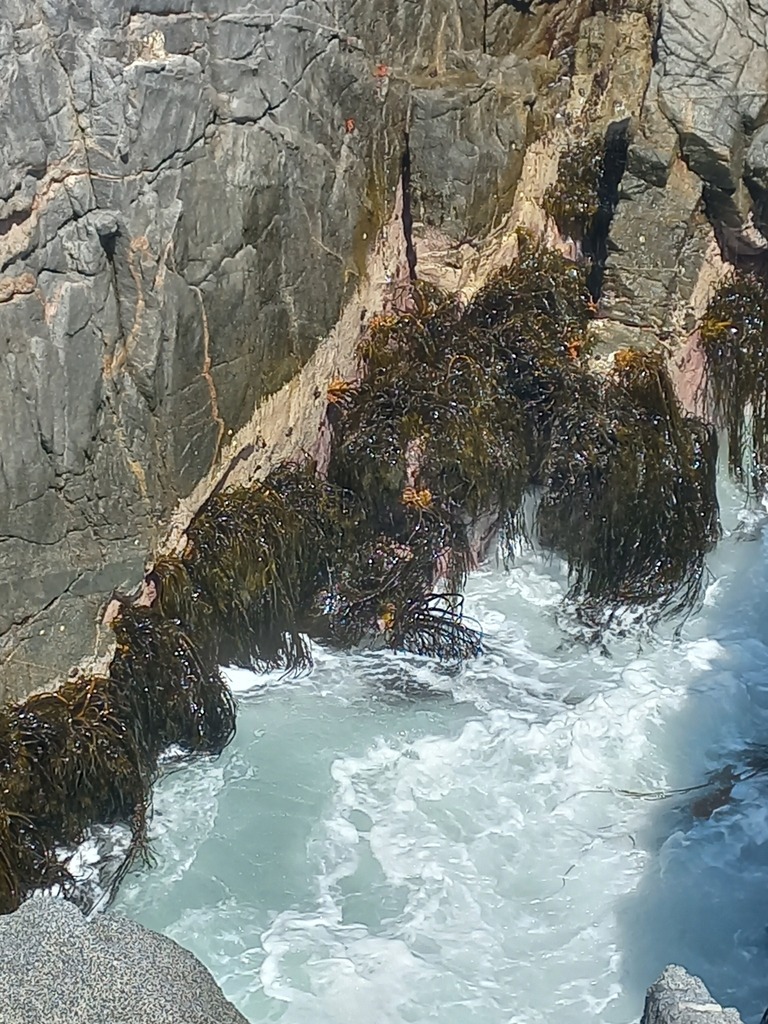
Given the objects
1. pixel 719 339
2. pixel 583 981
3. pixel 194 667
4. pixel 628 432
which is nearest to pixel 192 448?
Answer: pixel 194 667

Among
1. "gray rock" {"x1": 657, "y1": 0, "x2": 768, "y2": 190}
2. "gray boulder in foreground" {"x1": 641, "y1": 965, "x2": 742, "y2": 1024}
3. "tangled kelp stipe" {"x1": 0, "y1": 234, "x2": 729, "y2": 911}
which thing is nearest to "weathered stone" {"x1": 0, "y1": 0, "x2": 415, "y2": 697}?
"tangled kelp stipe" {"x1": 0, "y1": 234, "x2": 729, "y2": 911}

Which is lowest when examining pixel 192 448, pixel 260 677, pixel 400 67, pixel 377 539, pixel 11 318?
pixel 260 677

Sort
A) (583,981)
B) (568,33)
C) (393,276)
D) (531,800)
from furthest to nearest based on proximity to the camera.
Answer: (568,33), (393,276), (531,800), (583,981)

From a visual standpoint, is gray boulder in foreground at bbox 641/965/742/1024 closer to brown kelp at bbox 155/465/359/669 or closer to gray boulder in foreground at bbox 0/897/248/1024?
gray boulder in foreground at bbox 0/897/248/1024

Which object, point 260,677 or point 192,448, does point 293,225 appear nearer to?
point 192,448

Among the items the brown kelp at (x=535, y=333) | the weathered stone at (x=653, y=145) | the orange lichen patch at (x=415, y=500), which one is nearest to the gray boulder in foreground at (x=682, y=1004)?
the orange lichen patch at (x=415, y=500)

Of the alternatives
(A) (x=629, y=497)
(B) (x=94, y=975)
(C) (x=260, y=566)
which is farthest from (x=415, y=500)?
(B) (x=94, y=975)
